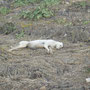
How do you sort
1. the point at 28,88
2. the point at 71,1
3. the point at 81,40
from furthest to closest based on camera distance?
the point at 71,1 < the point at 81,40 < the point at 28,88

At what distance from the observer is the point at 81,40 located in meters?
8.80

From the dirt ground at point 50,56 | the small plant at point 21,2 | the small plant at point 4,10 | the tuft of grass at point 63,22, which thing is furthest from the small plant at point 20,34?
the small plant at point 21,2

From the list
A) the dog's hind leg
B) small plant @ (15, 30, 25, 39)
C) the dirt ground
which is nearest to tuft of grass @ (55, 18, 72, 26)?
the dirt ground

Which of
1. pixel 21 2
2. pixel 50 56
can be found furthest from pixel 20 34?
pixel 21 2

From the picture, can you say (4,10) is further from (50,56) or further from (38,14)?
(50,56)

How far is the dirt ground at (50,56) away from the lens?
18.1ft

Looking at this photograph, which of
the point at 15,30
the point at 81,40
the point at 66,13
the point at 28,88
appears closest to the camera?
the point at 28,88

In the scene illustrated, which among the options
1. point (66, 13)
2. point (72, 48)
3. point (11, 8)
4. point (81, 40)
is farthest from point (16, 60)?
point (11, 8)

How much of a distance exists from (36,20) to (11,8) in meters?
2.01

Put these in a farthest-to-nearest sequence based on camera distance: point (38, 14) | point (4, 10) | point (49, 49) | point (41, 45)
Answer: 1. point (4, 10)
2. point (38, 14)
3. point (41, 45)
4. point (49, 49)

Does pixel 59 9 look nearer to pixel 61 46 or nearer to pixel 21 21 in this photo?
pixel 21 21

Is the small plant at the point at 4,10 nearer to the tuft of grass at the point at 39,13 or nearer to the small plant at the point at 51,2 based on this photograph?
the tuft of grass at the point at 39,13

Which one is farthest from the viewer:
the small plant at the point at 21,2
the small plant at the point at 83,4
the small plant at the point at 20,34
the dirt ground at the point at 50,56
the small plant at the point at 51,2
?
the small plant at the point at 21,2

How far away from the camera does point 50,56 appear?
7.27 m
